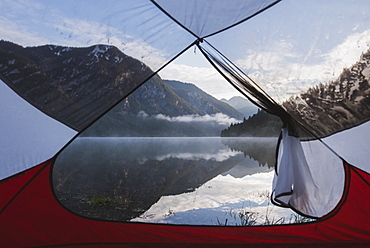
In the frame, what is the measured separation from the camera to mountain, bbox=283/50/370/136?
7.70ft

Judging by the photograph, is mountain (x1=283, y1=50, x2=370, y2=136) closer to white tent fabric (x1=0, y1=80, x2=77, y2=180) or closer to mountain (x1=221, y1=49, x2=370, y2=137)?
mountain (x1=221, y1=49, x2=370, y2=137)

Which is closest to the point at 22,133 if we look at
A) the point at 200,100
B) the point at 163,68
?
the point at 163,68

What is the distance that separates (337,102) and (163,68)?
1373mm

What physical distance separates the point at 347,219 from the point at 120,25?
2.44 meters

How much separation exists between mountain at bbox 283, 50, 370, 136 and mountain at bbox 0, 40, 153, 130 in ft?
4.15

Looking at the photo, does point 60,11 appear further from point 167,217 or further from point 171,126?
point 171,126

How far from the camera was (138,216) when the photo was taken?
683 cm

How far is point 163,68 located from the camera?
8.87ft

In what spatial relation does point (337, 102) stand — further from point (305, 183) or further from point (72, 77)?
point (72, 77)

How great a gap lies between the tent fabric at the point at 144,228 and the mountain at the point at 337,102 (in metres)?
0.47

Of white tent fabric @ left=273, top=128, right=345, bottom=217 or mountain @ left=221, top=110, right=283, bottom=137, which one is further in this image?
mountain @ left=221, top=110, right=283, bottom=137

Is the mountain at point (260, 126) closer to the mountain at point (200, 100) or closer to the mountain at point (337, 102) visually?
the mountain at point (200, 100)

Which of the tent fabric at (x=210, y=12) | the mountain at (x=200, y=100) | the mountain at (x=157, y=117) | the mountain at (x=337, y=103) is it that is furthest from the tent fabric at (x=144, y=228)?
the mountain at (x=200, y=100)

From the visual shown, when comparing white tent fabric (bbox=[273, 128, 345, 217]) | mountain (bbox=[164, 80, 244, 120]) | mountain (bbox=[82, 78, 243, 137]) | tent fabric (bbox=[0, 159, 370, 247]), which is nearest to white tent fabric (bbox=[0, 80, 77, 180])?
tent fabric (bbox=[0, 159, 370, 247])
